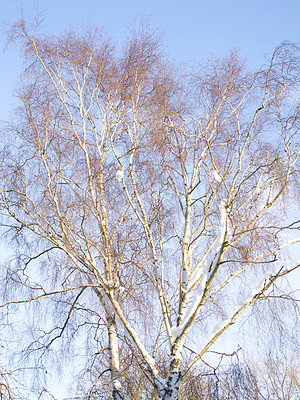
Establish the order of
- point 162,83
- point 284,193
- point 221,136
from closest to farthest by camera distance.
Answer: point 284,193, point 221,136, point 162,83

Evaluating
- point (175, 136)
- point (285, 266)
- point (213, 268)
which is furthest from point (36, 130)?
point (285, 266)

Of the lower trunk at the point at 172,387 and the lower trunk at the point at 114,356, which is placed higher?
the lower trunk at the point at 114,356

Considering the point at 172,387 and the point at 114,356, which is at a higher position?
the point at 114,356

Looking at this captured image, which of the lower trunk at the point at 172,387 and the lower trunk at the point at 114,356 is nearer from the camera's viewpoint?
the lower trunk at the point at 172,387

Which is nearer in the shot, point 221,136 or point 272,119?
point 272,119

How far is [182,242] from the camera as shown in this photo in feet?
21.6

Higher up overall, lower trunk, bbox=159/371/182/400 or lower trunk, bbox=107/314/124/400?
lower trunk, bbox=107/314/124/400

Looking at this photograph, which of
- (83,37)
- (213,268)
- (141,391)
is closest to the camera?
(213,268)

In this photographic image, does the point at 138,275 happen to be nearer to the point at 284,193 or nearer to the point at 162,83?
the point at 284,193

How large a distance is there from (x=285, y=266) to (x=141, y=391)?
5.28m

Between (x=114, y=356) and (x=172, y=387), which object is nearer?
(x=172, y=387)

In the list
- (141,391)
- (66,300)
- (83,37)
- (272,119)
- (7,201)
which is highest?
(83,37)

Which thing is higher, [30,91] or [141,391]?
[30,91]

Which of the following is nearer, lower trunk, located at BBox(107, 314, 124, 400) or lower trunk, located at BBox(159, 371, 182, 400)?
lower trunk, located at BBox(159, 371, 182, 400)
